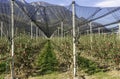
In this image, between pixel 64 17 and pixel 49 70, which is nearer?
pixel 49 70

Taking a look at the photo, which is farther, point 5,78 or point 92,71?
point 92,71

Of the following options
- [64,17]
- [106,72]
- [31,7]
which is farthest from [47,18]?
[106,72]

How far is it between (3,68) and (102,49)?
508 centimetres

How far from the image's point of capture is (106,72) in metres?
13.4

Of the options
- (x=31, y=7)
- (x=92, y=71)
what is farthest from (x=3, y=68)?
(x=31, y=7)

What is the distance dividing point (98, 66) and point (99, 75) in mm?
2679

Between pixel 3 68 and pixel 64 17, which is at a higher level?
pixel 64 17

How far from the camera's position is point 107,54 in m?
16.5

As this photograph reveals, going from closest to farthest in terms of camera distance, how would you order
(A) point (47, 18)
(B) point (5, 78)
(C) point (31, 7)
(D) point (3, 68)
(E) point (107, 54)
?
1. (B) point (5, 78)
2. (D) point (3, 68)
3. (E) point (107, 54)
4. (C) point (31, 7)
5. (A) point (47, 18)

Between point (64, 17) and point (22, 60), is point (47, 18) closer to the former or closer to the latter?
point (64, 17)

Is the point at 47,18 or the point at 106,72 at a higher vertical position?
the point at 47,18

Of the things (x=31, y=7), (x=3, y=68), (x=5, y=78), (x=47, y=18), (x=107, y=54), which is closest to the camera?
(x=5, y=78)

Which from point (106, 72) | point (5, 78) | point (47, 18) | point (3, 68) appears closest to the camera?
point (5, 78)

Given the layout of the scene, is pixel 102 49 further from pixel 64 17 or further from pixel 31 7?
pixel 64 17
